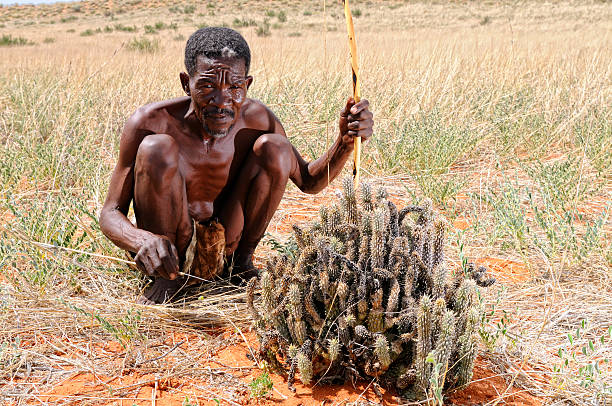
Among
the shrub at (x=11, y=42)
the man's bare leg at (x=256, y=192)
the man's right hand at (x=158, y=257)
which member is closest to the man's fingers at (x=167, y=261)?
the man's right hand at (x=158, y=257)

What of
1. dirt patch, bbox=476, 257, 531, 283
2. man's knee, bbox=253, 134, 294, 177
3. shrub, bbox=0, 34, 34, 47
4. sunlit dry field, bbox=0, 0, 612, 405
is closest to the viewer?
sunlit dry field, bbox=0, 0, 612, 405

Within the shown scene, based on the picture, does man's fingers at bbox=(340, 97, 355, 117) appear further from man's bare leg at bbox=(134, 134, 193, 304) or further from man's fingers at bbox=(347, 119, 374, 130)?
man's bare leg at bbox=(134, 134, 193, 304)

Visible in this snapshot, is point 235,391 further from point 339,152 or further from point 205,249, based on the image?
point 339,152

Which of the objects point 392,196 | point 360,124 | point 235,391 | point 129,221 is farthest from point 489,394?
point 392,196

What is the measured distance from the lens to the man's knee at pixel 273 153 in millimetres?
2410

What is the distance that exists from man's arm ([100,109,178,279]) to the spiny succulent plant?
364 mm

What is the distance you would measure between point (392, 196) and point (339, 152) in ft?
5.57

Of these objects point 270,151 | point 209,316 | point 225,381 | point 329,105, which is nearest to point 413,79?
point 329,105

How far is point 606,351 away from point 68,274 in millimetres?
2281

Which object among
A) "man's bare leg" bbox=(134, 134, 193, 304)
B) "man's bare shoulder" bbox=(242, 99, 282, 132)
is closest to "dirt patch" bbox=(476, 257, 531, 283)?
"man's bare shoulder" bbox=(242, 99, 282, 132)

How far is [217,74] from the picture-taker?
2104mm

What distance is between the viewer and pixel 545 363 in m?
2.05

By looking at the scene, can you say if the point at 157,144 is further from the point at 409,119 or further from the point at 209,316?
the point at 409,119

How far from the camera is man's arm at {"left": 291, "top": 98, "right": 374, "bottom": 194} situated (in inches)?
89.0
